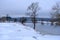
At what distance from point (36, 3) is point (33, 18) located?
11.2 ft

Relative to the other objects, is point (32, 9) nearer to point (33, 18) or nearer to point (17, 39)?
point (33, 18)

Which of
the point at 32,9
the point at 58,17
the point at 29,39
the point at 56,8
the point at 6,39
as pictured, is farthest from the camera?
the point at 32,9

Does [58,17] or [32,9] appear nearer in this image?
[58,17]

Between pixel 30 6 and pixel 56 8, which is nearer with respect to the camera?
pixel 56 8

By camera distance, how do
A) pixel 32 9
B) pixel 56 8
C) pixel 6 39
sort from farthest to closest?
pixel 32 9, pixel 56 8, pixel 6 39

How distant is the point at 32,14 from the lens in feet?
131

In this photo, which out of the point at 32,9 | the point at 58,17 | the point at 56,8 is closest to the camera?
the point at 56,8

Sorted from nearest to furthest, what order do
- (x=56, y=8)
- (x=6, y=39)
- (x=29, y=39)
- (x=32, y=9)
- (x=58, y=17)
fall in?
(x=6, y=39) → (x=29, y=39) → (x=56, y=8) → (x=58, y=17) → (x=32, y=9)

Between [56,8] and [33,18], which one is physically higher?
[56,8]

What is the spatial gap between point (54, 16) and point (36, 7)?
7.35 metres

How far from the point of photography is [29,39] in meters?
9.46

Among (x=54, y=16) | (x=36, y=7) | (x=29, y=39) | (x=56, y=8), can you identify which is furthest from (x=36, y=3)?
(x=29, y=39)

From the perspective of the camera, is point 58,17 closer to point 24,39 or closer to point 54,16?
point 54,16

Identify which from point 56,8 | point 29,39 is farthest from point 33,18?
point 29,39
